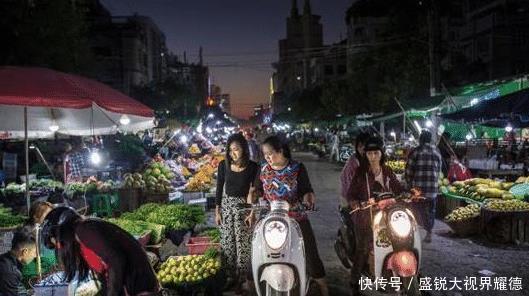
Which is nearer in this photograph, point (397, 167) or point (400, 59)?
point (397, 167)

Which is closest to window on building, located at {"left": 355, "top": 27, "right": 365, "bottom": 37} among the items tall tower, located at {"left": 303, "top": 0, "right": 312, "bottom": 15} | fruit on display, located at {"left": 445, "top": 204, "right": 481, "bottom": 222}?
fruit on display, located at {"left": 445, "top": 204, "right": 481, "bottom": 222}

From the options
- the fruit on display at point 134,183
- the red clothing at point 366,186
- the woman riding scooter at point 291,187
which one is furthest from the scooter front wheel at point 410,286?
the fruit on display at point 134,183

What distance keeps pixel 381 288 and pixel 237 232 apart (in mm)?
1920

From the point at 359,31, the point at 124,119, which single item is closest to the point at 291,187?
the point at 124,119

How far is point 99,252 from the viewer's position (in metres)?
3.44

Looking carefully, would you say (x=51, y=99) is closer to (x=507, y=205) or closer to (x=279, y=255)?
(x=279, y=255)

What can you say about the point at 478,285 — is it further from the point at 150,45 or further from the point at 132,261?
the point at 150,45

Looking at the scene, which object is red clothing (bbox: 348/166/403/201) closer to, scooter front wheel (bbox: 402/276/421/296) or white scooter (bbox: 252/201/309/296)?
scooter front wheel (bbox: 402/276/421/296)

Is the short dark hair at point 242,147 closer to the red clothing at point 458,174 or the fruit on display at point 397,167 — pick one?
the red clothing at point 458,174

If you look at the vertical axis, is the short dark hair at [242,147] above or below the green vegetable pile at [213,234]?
above

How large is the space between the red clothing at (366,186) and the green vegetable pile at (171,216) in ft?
11.7

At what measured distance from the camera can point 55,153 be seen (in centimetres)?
2358

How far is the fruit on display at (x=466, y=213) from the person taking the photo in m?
10.1

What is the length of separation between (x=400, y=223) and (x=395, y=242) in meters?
0.21
